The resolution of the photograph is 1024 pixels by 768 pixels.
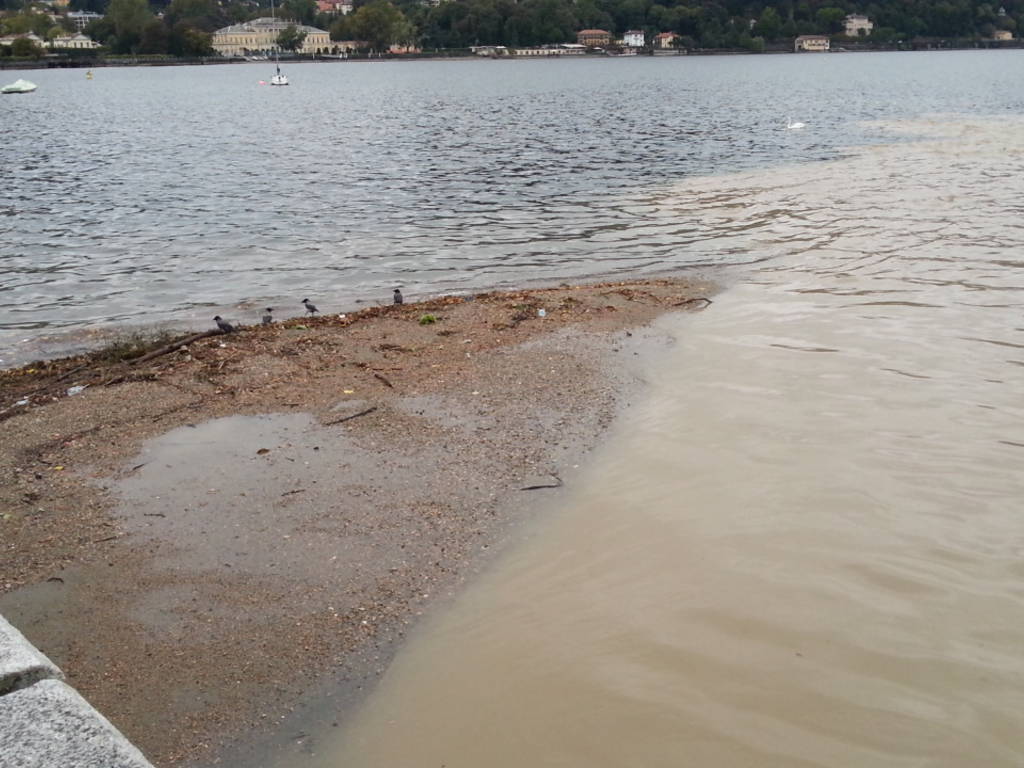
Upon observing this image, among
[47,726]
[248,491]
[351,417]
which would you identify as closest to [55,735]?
[47,726]

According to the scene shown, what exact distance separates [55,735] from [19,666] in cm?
36

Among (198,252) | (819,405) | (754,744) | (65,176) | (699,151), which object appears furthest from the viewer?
(699,151)

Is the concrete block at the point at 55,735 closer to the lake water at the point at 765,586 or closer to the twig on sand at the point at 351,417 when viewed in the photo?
the lake water at the point at 765,586

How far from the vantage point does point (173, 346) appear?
985cm

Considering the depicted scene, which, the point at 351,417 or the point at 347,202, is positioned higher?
the point at 347,202

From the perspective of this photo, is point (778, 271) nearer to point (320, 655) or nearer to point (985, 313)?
point (985, 313)

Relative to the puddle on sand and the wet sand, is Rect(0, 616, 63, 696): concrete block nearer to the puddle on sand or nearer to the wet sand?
the wet sand

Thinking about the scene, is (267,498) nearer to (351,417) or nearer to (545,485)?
(351,417)

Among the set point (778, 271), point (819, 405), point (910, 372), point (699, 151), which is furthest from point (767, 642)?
point (699, 151)

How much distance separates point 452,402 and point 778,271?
22.8 ft

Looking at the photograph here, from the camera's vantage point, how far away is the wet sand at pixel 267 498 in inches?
186

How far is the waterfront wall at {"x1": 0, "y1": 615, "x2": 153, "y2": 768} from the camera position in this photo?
102 inches

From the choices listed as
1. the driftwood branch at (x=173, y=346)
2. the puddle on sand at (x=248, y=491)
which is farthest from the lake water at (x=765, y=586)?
the driftwood branch at (x=173, y=346)

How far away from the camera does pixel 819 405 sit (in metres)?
7.92
